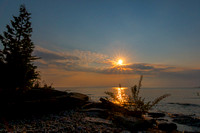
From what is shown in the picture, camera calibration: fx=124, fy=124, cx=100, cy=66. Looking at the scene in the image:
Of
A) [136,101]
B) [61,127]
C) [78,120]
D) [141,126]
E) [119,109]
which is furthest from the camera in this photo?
[119,109]

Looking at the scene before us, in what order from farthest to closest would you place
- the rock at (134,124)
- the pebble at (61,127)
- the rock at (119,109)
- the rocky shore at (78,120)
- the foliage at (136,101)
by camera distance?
1. the rock at (119,109)
2. the foliage at (136,101)
3. the rock at (134,124)
4. the rocky shore at (78,120)
5. the pebble at (61,127)

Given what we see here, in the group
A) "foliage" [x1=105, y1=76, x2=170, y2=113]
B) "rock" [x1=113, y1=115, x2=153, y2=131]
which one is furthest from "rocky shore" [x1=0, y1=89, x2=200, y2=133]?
"foliage" [x1=105, y1=76, x2=170, y2=113]

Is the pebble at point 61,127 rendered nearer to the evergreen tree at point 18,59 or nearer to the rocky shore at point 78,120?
the rocky shore at point 78,120

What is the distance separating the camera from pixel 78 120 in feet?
17.6

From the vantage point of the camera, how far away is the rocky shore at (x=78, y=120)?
4363mm

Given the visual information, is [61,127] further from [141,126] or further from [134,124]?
[141,126]

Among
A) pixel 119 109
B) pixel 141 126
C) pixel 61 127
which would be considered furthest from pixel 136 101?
pixel 61 127

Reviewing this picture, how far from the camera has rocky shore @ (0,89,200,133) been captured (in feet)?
14.3

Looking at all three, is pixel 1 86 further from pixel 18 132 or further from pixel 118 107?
pixel 118 107

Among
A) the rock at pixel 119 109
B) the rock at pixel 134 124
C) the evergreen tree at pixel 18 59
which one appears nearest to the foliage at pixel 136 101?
the rock at pixel 119 109

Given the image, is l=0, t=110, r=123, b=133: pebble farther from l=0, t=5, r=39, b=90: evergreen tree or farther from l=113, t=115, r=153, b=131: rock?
l=0, t=5, r=39, b=90: evergreen tree

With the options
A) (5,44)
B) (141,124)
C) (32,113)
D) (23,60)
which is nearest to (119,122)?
(141,124)

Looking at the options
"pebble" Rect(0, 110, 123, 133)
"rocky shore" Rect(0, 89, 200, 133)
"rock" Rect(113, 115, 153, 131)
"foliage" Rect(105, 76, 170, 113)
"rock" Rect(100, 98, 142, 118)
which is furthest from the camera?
"rock" Rect(100, 98, 142, 118)

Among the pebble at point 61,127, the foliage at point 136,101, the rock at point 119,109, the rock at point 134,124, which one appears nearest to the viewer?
the pebble at point 61,127
